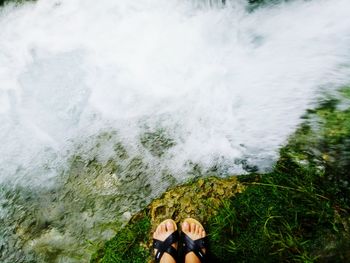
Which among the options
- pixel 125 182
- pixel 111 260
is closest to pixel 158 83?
pixel 125 182

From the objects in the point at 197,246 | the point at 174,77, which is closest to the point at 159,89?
the point at 174,77

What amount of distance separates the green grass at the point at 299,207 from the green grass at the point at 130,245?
26.0 inches

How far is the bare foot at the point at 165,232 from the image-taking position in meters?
3.16

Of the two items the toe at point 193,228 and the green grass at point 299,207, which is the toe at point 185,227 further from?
the green grass at point 299,207

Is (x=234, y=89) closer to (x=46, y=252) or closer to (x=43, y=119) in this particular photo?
(x=43, y=119)

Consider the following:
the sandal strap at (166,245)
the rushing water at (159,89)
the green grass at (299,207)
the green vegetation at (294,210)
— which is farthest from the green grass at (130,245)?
the green grass at (299,207)

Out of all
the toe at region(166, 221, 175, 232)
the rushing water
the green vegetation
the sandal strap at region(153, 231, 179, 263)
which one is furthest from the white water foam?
the sandal strap at region(153, 231, 179, 263)

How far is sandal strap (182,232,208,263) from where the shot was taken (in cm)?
306

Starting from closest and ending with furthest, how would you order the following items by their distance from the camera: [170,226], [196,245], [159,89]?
[196,245] < [170,226] < [159,89]

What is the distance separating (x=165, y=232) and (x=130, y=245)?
354mm

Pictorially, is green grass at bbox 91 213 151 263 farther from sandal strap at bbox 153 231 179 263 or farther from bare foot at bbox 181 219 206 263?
bare foot at bbox 181 219 206 263

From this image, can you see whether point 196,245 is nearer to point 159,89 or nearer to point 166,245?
point 166,245

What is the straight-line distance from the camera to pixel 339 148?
2932mm

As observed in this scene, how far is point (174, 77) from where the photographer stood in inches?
165
